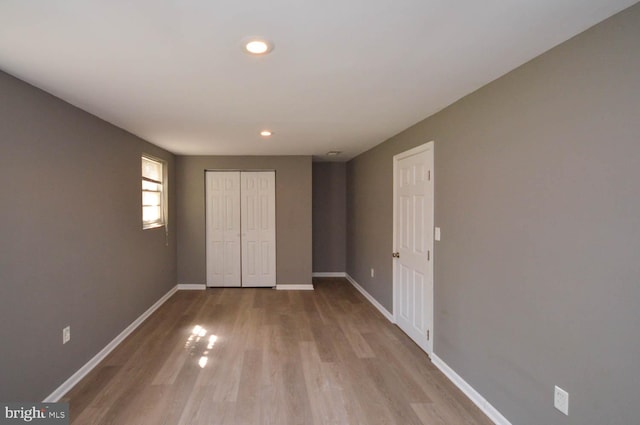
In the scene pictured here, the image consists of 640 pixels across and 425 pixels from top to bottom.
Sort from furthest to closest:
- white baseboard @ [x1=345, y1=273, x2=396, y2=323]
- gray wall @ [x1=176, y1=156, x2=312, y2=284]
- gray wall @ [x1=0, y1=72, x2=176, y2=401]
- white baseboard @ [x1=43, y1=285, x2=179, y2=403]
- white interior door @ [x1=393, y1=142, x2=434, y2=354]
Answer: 1. gray wall @ [x1=176, y1=156, x2=312, y2=284]
2. white baseboard @ [x1=345, y1=273, x2=396, y2=323]
3. white interior door @ [x1=393, y1=142, x2=434, y2=354]
4. white baseboard @ [x1=43, y1=285, x2=179, y2=403]
5. gray wall @ [x1=0, y1=72, x2=176, y2=401]

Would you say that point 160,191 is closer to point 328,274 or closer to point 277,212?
point 277,212

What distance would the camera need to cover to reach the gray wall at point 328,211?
22.1 ft

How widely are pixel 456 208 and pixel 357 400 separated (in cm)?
167

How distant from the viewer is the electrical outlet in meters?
2.62

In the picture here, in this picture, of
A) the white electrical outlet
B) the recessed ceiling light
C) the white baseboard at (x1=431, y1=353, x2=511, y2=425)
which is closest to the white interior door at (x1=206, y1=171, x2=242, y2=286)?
the white baseboard at (x1=431, y1=353, x2=511, y2=425)

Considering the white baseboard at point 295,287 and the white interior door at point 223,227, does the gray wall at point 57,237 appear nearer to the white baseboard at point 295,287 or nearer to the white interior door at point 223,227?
the white interior door at point 223,227

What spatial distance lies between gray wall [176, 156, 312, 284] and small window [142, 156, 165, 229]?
527 millimetres

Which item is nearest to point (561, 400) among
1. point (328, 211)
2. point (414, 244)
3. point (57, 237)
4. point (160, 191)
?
point (414, 244)

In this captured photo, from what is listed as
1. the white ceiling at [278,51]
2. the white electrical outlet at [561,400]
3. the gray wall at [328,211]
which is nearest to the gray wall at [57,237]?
the white ceiling at [278,51]

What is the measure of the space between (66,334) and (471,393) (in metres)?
3.14

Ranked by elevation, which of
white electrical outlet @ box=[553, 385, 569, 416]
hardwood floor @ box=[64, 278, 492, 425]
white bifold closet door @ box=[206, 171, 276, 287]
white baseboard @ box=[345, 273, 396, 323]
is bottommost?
hardwood floor @ box=[64, 278, 492, 425]

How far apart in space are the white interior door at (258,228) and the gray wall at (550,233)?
338cm

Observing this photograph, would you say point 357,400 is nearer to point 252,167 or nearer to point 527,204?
point 527,204

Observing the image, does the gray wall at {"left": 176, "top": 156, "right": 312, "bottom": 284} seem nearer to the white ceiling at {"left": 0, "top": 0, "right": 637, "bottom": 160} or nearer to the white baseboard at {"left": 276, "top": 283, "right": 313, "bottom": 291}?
the white baseboard at {"left": 276, "top": 283, "right": 313, "bottom": 291}
